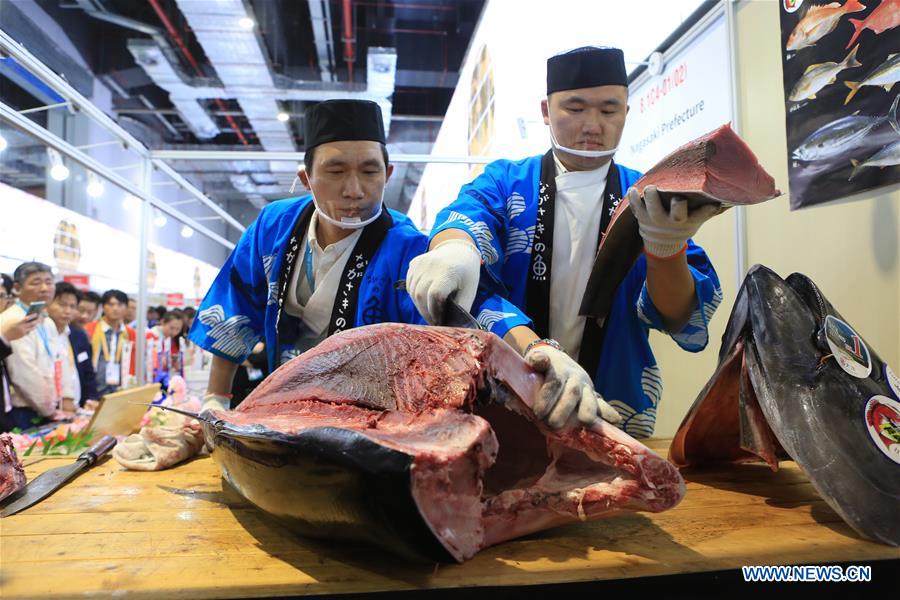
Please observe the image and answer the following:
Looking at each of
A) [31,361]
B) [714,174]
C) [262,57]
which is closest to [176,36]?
[262,57]

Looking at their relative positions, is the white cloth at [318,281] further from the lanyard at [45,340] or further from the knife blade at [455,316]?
the lanyard at [45,340]

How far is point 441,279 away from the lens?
1297 mm

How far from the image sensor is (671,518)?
1077mm

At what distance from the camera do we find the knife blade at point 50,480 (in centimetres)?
121

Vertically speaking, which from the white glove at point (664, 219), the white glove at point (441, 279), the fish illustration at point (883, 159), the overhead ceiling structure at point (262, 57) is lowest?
the white glove at point (441, 279)

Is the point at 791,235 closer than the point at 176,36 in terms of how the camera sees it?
Yes

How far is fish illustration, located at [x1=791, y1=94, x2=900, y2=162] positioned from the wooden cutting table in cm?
114

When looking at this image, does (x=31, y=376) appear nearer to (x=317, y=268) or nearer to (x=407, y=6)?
(x=317, y=268)

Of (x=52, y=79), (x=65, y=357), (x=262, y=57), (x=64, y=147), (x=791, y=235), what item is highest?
(x=262, y=57)

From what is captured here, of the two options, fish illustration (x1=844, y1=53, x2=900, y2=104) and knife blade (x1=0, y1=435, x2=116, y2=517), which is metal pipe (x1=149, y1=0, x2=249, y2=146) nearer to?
knife blade (x1=0, y1=435, x2=116, y2=517)

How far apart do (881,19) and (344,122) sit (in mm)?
1599

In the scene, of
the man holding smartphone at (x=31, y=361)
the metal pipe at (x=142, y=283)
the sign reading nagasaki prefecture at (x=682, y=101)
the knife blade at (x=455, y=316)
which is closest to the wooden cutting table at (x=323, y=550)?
the knife blade at (x=455, y=316)

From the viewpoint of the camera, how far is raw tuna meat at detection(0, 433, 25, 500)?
1.27 metres

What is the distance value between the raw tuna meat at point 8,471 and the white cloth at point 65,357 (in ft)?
11.3
